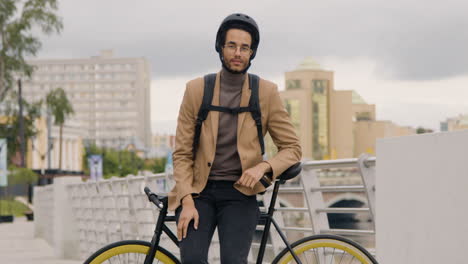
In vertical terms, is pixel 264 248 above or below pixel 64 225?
above

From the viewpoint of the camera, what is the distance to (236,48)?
3789mm

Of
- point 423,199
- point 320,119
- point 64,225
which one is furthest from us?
point 320,119

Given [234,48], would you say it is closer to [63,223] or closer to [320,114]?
[63,223]

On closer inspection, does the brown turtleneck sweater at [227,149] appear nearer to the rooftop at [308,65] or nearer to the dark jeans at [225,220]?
the dark jeans at [225,220]

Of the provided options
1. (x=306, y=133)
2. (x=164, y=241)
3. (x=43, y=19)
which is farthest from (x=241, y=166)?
(x=306, y=133)

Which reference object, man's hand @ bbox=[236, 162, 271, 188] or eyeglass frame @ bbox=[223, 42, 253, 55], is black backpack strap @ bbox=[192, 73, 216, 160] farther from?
man's hand @ bbox=[236, 162, 271, 188]

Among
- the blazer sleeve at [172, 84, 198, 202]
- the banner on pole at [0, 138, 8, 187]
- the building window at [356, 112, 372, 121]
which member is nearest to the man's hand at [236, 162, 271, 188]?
the blazer sleeve at [172, 84, 198, 202]

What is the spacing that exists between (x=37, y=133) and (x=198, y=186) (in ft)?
150

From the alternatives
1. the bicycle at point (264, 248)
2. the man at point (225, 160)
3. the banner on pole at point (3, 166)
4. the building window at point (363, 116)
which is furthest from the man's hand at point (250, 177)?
the building window at point (363, 116)

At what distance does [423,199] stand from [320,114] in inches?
5454

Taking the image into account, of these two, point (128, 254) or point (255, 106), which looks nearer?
point (255, 106)

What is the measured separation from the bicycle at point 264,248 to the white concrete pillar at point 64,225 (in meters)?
11.4

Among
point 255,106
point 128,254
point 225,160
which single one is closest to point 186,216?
point 225,160

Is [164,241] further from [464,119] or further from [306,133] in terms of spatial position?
[464,119]
